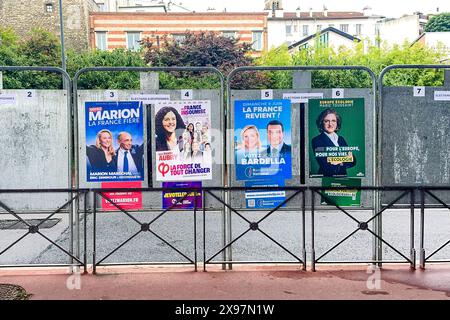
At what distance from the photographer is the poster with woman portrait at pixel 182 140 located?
773 centimetres

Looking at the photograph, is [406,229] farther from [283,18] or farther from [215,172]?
[283,18]

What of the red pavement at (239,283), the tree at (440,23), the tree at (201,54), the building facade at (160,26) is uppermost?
the tree at (440,23)

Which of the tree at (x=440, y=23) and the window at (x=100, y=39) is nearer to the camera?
the window at (x=100, y=39)

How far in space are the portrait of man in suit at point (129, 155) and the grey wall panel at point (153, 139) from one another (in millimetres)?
83

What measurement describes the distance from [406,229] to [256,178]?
4.01 metres

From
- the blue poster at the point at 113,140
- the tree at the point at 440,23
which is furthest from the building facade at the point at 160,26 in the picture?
the blue poster at the point at 113,140

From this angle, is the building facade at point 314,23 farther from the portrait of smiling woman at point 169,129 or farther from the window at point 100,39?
the portrait of smiling woman at point 169,129

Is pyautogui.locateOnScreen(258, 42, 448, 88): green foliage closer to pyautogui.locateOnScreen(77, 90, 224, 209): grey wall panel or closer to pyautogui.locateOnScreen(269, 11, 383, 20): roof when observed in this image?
pyautogui.locateOnScreen(77, 90, 224, 209): grey wall panel

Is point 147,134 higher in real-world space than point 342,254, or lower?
higher

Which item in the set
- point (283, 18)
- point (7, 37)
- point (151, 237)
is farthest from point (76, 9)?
point (151, 237)

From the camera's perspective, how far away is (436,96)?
7.86 m

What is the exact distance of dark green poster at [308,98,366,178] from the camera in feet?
25.5

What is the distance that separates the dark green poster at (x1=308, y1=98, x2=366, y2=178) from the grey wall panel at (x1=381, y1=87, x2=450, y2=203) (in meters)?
0.34

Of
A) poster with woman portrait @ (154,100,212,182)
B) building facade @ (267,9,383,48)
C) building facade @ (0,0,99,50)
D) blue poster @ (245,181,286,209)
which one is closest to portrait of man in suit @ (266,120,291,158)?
blue poster @ (245,181,286,209)
